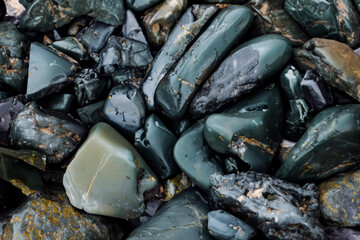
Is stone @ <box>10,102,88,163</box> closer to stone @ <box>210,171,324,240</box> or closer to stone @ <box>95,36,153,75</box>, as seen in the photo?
stone @ <box>95,36,153,75</box>

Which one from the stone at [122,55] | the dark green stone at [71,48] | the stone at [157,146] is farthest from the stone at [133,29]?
the stone at [157,146]

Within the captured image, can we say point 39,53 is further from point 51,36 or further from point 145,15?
point 145,15

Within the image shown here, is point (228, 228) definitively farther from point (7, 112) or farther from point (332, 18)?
point (7, 112)

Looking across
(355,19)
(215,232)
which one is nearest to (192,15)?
(355,19)

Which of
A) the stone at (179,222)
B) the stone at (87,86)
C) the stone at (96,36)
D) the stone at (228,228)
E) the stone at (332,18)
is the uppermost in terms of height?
the stone at (332,18)

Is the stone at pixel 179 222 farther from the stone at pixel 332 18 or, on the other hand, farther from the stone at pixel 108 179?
the stone at pixel 332 18

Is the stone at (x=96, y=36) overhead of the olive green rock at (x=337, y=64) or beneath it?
beneath

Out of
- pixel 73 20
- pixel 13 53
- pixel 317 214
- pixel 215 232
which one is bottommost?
pixel 215 232
